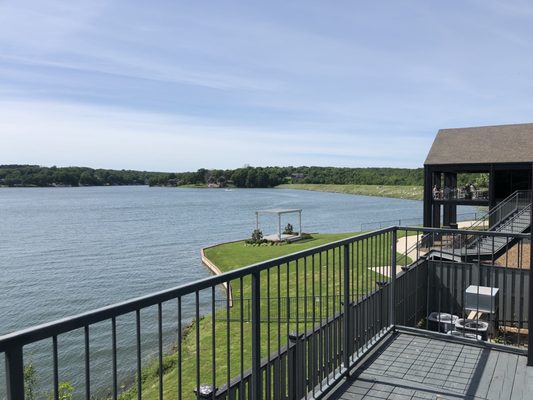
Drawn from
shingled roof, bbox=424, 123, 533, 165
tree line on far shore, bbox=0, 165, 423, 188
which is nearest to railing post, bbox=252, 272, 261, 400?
shingled roof, bbox=424, 123, 533, 165

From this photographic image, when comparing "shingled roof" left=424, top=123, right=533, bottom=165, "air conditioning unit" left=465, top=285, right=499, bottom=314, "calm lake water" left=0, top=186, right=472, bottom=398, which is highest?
"shingled roof" left=424, top=123, right=533, bottom=165

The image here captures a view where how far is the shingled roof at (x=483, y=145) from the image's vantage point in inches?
835

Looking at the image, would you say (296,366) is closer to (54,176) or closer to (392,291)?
(392,291)

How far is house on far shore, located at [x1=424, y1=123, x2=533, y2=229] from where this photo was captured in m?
21.2

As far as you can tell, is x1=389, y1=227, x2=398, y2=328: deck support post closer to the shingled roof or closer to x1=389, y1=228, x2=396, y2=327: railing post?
x1=389, y1=228, x2=396, y2=327: railing post

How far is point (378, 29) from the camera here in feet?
42.0

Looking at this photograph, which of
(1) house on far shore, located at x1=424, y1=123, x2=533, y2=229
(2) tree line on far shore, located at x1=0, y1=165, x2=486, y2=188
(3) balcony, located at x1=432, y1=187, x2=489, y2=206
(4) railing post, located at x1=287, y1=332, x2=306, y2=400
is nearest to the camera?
(4) railing post, located at x1=287, y1=332, x2=306, y2=400

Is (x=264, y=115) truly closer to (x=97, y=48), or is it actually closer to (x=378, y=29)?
(x=97, y=48)

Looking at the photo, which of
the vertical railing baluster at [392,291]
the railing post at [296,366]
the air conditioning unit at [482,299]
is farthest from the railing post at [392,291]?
the air conditioning unit at [482,299]

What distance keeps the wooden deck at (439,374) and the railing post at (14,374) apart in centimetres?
247

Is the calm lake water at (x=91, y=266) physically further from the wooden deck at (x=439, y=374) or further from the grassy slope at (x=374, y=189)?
the grassy slope at (x=374, y=189)

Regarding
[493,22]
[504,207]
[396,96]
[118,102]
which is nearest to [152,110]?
[118,102]

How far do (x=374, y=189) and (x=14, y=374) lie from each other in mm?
113000

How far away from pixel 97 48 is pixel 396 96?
2021 centimetres
